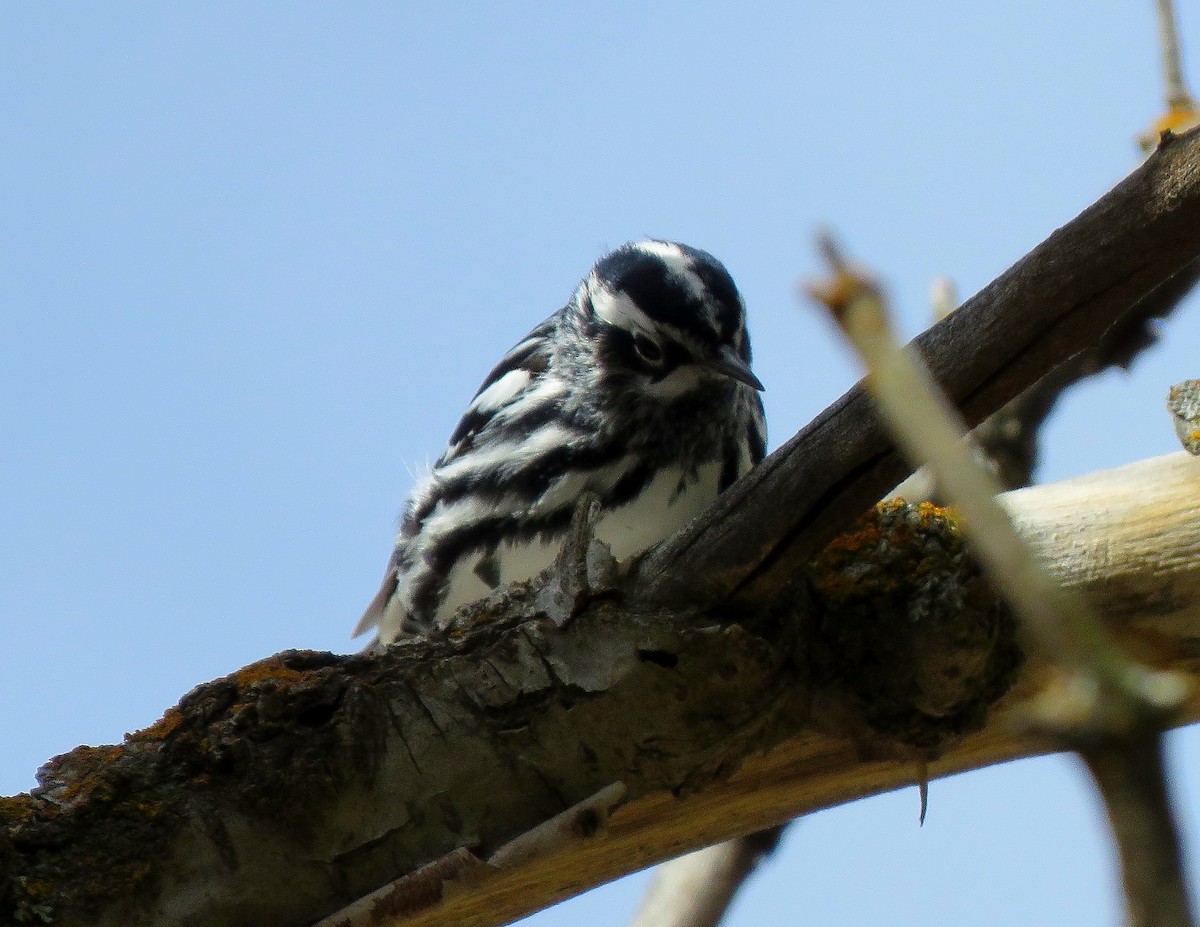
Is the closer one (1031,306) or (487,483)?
(1031,306)

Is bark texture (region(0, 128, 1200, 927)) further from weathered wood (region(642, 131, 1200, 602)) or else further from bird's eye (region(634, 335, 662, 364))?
bird's eye (region(634, 335, 662, 364))

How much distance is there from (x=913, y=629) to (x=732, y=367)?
1.48 metres

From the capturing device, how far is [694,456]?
469 cm

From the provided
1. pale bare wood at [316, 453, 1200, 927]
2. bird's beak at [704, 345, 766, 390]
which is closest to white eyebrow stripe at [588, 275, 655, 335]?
bird's beak at [704, 345, 766, 390]

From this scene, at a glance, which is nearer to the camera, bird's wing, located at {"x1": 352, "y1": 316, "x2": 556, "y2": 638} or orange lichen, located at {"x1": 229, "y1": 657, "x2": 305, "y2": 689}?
orange lichen, located at {"x1": 229, "y1": 657, "x2": 305, "y2": 689}

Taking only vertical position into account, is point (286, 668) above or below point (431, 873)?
above

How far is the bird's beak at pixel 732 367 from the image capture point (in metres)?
4.54

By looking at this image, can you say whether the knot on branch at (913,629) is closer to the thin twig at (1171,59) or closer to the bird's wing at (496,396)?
the thin twig at (1171,59)

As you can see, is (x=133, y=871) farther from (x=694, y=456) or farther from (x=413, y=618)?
(x=694, y=456)

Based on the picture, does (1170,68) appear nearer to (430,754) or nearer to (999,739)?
(999,739)

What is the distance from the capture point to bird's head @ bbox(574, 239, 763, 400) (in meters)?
4.75

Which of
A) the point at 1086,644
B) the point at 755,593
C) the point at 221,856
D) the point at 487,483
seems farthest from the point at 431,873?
the point at 1086,644

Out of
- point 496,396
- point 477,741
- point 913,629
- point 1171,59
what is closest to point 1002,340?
point 913,629

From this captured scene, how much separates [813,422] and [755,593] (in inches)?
18.5
